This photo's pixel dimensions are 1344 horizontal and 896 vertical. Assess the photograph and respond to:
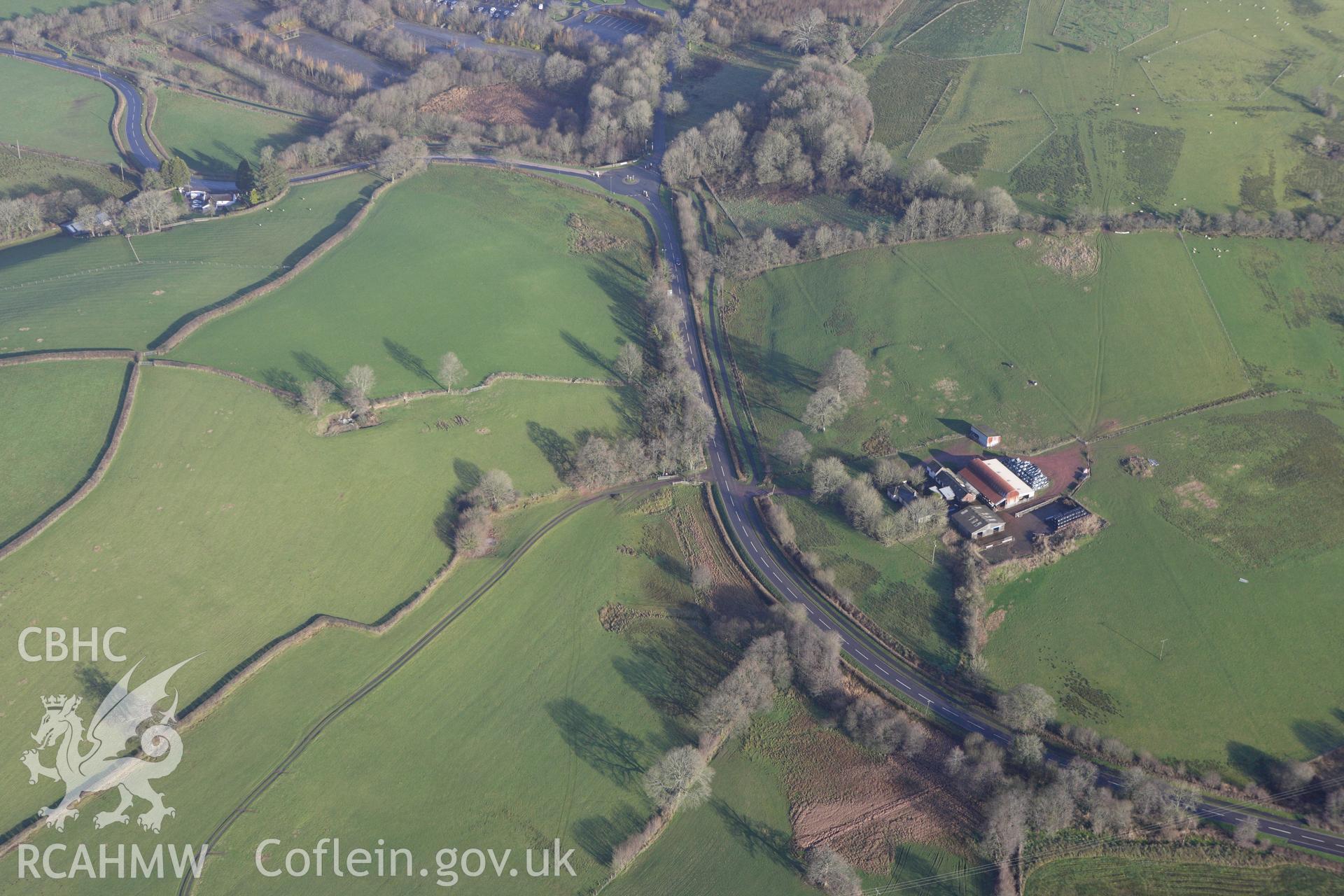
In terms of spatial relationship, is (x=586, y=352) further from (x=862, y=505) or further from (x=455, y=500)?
(x=862, y=505)

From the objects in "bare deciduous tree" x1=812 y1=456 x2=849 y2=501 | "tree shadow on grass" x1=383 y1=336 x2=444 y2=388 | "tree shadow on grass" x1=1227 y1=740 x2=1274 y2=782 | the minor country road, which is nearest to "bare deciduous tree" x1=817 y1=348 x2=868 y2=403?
"bare deciduous tree" x1=812 y1=456 x2=849 y2=501

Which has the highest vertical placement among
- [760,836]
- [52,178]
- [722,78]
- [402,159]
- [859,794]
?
[722,78]

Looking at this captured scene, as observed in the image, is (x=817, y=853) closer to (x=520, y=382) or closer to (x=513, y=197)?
(x=520, y=382)

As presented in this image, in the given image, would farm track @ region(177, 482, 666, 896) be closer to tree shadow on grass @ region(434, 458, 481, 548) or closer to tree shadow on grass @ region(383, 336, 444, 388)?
tree shadow on grass @ region(434, 458, 481, 548)

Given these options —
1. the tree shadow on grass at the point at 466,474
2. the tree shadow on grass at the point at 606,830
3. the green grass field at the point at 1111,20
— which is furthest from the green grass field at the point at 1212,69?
the tree shadow on grass at the point at 606,830

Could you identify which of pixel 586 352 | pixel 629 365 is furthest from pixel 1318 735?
pixel 586 352

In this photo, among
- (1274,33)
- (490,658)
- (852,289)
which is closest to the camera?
(490,658)

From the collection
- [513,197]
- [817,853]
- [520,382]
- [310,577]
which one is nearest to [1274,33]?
[513,197]
